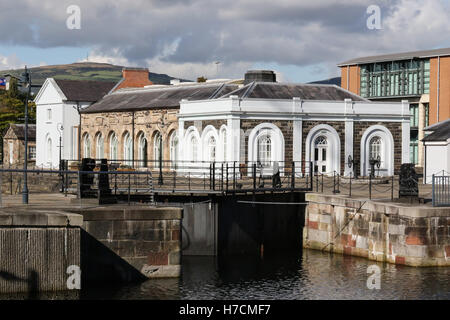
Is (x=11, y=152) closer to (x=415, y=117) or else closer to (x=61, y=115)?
(x=61, y=115)

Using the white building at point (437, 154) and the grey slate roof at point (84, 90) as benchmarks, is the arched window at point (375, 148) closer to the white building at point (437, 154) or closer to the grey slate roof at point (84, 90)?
the white building at point (437, 154)

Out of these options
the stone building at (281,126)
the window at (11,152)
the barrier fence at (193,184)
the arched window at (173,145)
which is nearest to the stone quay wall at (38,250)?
the barrier fence at (193,184)

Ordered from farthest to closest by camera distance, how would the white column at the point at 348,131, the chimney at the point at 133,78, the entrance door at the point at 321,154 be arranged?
the chimney at the point at 133,78
the white column at the point at 348,131
the entrance door at the point at 321,154

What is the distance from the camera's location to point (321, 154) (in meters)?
52.1

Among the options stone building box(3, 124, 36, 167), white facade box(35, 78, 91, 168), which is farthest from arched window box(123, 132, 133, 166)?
stone building box(3, 124, 36, 167)

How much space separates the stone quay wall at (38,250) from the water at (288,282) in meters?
1.08

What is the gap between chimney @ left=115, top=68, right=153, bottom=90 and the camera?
253ft

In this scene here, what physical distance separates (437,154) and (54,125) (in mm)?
37336

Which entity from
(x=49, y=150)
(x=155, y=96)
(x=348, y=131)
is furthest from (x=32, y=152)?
(x=348, y=131)

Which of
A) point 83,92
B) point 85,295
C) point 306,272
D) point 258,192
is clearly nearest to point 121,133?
point 83,92

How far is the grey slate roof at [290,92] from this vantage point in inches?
2074

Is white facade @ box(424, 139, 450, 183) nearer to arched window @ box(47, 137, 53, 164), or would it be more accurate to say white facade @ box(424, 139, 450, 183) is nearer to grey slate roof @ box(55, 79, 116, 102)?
grey slate roof @ box(55, 79, 116, 102)

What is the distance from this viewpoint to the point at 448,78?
7656cm

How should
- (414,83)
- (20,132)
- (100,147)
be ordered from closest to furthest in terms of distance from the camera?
(100,147) < (414,83) < (20,132)
